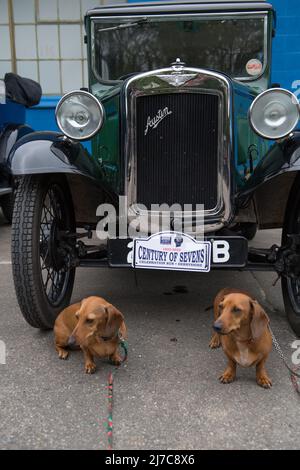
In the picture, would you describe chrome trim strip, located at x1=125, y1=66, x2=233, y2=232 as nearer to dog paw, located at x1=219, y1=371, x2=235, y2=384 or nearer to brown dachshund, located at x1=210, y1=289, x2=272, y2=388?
brown dachshund, located at x1=210, y1=289, x2=272, y2=388

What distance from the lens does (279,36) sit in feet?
25.9

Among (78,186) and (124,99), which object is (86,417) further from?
(124,99)

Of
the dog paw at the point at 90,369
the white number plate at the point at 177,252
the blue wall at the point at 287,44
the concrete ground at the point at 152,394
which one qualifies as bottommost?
the concrete ground at the point at 152,394

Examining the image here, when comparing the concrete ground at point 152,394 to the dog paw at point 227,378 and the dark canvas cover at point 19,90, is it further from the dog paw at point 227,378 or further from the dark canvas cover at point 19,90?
the dark canvas cover at point 19,90

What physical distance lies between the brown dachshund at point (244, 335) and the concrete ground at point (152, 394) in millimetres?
94

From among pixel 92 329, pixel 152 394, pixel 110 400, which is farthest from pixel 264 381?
pixel 92 329

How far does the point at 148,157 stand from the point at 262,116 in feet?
2.44

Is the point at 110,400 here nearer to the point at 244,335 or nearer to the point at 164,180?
the point at 244,335

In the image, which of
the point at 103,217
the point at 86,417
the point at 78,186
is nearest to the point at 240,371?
the point at 86,417

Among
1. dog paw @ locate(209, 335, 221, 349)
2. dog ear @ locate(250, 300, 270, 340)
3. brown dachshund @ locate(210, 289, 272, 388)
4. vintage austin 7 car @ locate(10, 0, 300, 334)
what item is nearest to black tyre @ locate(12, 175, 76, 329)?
vintage austin 7 car @ locate(10, 0, 300, 334)

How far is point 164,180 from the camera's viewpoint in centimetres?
293

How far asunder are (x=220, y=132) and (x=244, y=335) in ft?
4.15

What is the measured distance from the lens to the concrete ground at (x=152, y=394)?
195cm

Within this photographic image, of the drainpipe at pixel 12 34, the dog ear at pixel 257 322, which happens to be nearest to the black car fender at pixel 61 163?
the dog ear at pixel 257 322
